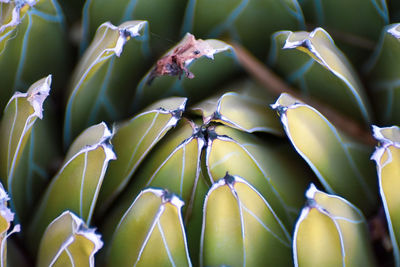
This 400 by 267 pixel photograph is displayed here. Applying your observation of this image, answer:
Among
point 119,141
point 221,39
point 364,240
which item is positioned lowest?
point 364,240

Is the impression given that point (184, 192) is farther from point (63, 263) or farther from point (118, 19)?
point (118, 19)

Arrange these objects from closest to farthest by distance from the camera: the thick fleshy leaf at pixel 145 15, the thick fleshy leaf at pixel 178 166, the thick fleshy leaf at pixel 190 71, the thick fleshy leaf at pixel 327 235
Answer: the thick fleshy leaf at pixel 327 235 < the thick fleshy leaf at pixel 178 166 < the thick fleshy leaf at pixel 190 71 < the thick fleshy leaf at pixel 145 15

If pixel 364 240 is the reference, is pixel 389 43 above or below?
above

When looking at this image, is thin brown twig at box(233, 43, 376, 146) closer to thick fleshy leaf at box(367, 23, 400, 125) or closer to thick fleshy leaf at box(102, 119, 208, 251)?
thick fleshy leaf at box(367, 23, 400, 125)

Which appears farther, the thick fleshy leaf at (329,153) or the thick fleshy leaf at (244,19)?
the thick fleshy leaf at (244,19)

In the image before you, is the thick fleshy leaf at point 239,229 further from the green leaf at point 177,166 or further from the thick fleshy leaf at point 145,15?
the thick fleshy leaf at point 145,15

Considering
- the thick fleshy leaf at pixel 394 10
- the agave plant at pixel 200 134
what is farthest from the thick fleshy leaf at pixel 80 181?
the thick fleshy leaf at pixel 394 10

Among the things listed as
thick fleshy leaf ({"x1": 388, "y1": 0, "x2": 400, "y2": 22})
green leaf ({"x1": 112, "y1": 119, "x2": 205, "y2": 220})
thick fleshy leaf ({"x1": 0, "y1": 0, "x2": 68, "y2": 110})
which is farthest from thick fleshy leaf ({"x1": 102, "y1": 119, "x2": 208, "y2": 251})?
thick fleshy leaf ({"x1": 388, "y1": 0, "x2": 400, "y2": 22})

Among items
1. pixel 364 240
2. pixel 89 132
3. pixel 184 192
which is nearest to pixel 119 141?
pixel 89 132
